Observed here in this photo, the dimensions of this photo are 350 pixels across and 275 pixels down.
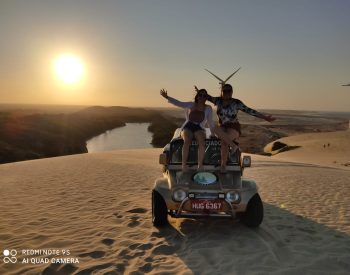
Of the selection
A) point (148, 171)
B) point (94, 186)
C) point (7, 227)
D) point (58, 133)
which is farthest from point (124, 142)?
point (7, 227)

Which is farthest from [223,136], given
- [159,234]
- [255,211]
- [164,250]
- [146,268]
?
[146,268]

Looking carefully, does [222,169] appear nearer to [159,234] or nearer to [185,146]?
[185,146]

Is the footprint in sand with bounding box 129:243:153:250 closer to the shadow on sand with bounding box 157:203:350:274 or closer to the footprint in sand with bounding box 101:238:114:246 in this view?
the shadow on sand with bounding box 157:203:350:274

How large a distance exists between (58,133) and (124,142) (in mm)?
11047

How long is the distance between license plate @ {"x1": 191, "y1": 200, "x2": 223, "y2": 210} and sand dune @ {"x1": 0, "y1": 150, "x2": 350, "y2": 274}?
2.33 feet

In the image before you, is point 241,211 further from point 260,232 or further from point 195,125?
point 195,125

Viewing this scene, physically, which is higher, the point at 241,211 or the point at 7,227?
the point at 241,211

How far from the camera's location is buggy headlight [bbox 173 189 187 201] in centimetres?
682

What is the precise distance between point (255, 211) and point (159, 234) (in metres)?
2.13

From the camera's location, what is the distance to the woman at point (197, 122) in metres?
7.44

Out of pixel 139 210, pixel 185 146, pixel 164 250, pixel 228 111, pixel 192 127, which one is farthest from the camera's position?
pixel 139 210

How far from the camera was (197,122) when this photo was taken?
7664 mm

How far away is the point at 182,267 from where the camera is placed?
18.8 ft

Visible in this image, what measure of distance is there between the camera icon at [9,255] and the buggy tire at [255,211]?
185 inches
